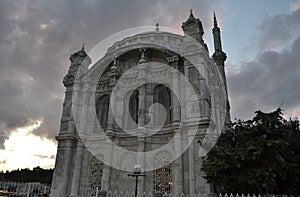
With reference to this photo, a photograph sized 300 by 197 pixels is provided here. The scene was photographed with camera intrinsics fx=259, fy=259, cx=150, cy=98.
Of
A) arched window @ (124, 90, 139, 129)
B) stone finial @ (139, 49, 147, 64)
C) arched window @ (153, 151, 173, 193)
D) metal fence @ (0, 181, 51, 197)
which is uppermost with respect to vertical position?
stone finial @ (139, 49, 147, 64)

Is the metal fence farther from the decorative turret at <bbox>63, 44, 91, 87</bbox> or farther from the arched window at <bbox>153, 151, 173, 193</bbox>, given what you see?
the decorative turret at <bbox>63, 44, 91, 87</bbox>

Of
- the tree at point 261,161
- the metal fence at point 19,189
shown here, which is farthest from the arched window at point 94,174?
the tree at point 261,161

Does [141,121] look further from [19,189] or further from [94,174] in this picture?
[19,189]

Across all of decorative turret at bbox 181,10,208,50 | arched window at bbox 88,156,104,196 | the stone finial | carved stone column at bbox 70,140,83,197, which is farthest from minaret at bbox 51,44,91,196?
decorative turret at bbox 181,10,208,50

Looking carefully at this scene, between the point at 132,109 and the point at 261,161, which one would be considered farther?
the point at 132,109

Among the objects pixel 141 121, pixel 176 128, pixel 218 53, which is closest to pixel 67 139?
pixel 141 121

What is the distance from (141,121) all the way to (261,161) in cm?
1056

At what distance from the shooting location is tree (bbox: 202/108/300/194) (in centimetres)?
1172

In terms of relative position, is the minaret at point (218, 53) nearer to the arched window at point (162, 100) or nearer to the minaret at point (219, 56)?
the minaret at point (219, 56)

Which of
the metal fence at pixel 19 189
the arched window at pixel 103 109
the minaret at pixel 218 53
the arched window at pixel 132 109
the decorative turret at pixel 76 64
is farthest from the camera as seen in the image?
the minaret at pixel 218 53

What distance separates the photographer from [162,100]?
74.1ft

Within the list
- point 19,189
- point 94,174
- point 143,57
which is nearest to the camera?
point 19,189

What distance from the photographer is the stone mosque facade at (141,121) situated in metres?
18.1

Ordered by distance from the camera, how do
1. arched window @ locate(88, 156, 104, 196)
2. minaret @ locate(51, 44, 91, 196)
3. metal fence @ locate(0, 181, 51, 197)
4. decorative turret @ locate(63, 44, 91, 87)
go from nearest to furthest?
1. metal fence @ locate(0, 181, 51, 197)
2. arched window @ locate(88, 156, 104, 196)
3. minaret @ locate(51, 44, 91, 196)
4. decorative turret @ locate(63, 44, 91, 87)
